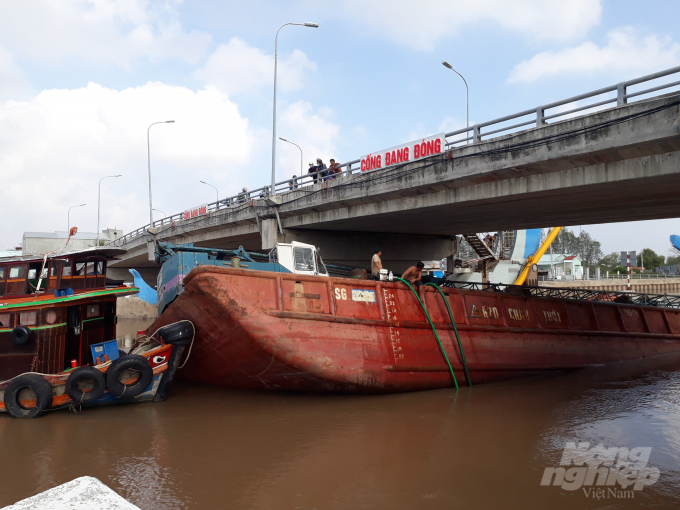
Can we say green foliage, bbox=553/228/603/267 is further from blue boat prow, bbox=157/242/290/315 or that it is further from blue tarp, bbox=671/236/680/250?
blue boat prow, bbox=157/242/290/315

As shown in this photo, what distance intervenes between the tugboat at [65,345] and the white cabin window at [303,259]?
289 centimetres

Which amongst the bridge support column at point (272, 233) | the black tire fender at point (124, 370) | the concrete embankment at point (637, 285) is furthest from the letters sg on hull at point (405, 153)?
the concrete embankment at point (637, 285)

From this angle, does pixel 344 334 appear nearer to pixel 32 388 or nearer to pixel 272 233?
pixel 32 388

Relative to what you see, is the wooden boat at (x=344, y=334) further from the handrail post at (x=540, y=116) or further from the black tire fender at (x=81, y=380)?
the handrail post at (x=540, y=116)

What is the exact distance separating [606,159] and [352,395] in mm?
6859

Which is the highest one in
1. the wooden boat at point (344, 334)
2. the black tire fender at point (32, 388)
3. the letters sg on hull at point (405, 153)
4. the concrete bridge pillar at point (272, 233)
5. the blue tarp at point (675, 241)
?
the letters sg on hull at point (405, 153)

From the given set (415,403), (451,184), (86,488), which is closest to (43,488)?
(86,488)

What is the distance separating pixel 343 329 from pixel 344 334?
10 cm

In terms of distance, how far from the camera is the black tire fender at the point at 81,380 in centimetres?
857

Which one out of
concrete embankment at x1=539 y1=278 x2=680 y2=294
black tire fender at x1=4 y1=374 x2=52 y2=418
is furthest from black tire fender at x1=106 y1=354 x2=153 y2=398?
concrete embankment at x1=539 y1=278 x2=680 y2=294

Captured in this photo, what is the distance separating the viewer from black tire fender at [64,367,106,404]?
28.1 ft

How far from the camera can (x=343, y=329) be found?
31.1 feet

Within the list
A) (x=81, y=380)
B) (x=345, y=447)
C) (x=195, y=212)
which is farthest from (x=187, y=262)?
(x=195, y=212)

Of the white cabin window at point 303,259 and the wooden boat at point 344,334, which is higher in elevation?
the white cabin window at point 303,259
